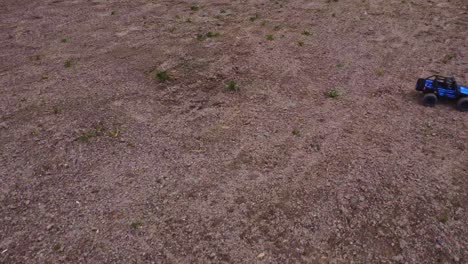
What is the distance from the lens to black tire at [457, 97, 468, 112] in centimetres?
748

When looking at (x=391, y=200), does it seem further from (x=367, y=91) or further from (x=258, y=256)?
(x=367, y=91)

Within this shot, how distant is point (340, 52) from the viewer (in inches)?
397

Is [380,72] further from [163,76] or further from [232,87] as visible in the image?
[163,76]

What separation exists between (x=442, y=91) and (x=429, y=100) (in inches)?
12.5

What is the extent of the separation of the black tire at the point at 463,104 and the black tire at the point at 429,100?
17.3 inches

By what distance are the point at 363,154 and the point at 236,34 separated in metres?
6.32

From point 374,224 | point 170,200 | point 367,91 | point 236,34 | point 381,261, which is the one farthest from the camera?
point 236,34

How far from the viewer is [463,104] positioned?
7531mm

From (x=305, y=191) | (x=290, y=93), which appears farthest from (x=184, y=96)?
(x=305, y=191)

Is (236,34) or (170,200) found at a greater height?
(236,34)

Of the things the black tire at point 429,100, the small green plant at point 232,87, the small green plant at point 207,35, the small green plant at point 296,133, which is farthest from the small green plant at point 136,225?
the small green plant at point 207,35

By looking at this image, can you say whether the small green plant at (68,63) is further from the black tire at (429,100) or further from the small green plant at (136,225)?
the black tire at (429,100)

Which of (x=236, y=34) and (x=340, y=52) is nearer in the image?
(x=340, y=52)

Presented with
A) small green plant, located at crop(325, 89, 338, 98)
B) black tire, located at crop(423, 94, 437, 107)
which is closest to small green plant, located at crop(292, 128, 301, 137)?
small green plant, located at crop(325, 89, 338, 98)
